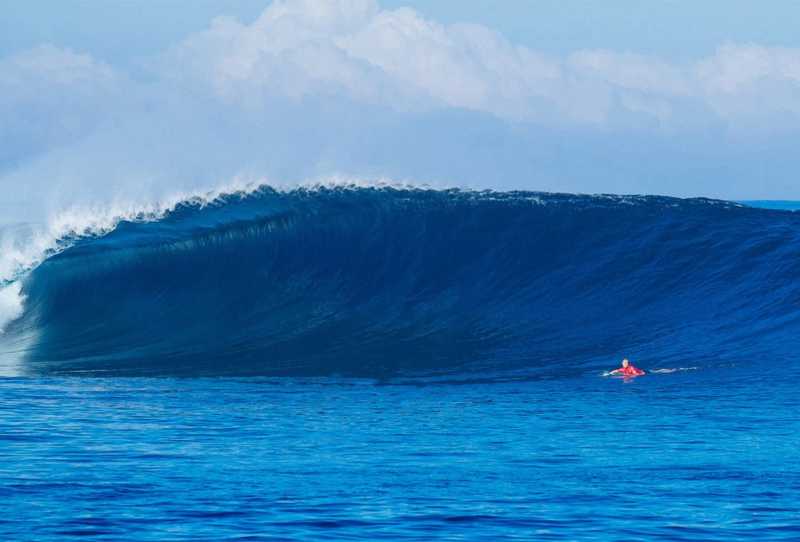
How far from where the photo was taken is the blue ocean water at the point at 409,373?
8.21 metres

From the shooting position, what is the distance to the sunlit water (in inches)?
305

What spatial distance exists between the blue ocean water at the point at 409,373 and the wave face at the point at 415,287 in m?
0.05

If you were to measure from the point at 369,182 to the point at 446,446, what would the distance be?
13333 mm

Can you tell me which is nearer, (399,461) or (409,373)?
(399,461)

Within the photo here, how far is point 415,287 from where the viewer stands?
20.4 m

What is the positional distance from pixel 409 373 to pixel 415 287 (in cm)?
490

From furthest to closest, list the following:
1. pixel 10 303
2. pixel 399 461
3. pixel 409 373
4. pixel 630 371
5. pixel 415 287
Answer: pixel 415 287, pixel 10 303, pixel 409 373, pixel 630 371, pixel 399 461

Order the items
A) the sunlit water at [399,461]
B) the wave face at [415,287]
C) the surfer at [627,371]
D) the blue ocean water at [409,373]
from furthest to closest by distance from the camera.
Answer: the wave face at [415,287] → the surfer at [627,371] → the blue ocean water at [409,373] → the sunlit water at [399,461]

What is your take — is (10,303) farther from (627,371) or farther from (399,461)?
(399,461)

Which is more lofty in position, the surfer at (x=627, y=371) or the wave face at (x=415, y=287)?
the wave face at (x=415, y=287)

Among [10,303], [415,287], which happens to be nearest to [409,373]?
[415,287]

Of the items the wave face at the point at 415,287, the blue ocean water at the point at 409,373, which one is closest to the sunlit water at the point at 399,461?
the blue ocean water at the point at 409,373

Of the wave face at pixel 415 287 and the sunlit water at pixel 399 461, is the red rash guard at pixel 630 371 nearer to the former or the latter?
the sunlit water at pixel 399 461

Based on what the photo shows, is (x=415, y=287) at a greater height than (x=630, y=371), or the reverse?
(x=415, y=287)
